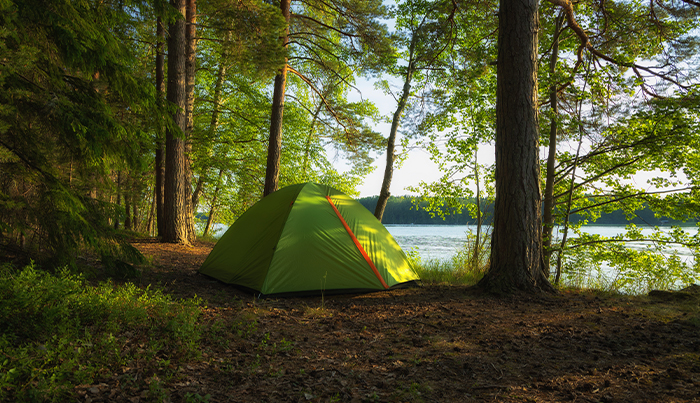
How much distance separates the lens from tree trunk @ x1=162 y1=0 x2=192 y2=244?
26.3 feet

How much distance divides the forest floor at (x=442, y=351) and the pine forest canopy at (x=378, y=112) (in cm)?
103

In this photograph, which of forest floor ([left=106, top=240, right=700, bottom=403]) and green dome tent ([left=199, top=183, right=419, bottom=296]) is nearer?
forest floor ([left=106, top=240, right=700, bottom=403])

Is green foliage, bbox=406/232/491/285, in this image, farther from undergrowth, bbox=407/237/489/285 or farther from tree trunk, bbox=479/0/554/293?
tree trunk, bbox=479/0/554/293

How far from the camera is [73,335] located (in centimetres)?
262

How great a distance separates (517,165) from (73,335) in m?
4.89

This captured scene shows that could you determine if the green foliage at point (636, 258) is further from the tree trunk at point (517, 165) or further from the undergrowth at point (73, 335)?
the undergrowth at point (73, 335)

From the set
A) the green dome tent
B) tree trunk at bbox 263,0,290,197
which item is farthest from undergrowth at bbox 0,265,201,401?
tree trunk at bbox 263,0,290,197

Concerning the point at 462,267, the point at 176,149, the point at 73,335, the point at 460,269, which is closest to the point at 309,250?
the point at 73,335

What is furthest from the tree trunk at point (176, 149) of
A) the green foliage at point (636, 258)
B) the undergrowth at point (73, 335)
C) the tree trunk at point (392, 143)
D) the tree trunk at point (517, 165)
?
the green foliage at point (636, 258)

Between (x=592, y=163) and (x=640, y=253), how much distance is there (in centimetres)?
206

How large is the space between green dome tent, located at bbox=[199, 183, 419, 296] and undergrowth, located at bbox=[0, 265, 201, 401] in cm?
158

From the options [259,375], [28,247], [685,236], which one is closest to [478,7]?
[685,236]

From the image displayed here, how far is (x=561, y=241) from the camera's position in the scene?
24.6 ft

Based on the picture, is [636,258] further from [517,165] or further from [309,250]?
[309,250]
